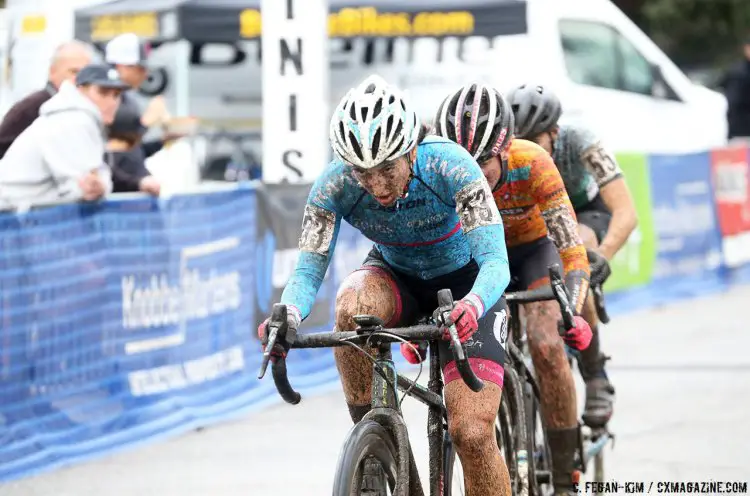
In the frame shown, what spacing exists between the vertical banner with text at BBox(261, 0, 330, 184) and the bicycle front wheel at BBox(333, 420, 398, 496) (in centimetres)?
620

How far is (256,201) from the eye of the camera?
10305 mm

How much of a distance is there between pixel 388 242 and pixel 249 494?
2.57 meters

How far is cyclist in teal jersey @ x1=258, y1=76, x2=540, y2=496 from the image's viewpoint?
4.96m

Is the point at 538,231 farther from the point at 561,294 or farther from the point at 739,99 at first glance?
the point at 739,99

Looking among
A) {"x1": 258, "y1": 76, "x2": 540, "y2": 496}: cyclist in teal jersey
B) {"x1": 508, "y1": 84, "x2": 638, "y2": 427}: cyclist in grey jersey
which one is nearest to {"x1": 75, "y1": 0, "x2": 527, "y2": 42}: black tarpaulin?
{"x1": 508, "y1": 84, "x2": 638, "y2": 427}: cyclist in grey jersey

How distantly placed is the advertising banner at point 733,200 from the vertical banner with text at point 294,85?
6.24m

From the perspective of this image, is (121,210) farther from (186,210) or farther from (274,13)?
A: (274,13)

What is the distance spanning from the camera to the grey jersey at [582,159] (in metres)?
7.41

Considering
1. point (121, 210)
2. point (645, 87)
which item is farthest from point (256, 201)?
point (645, 87)

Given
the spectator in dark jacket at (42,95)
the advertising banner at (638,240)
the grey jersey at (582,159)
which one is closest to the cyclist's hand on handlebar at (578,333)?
the grey jersey at (582,159)

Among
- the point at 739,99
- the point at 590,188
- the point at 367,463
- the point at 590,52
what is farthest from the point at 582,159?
the point at 739,99

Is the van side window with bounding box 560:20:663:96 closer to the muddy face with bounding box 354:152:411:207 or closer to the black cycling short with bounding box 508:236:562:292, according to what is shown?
the black cycling short with bounding box 508:236:562:292

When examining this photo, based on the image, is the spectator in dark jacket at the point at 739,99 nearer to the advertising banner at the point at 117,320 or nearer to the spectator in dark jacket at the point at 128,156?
the advertising banner at the point at 117,320

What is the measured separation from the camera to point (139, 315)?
8789 millimetres
